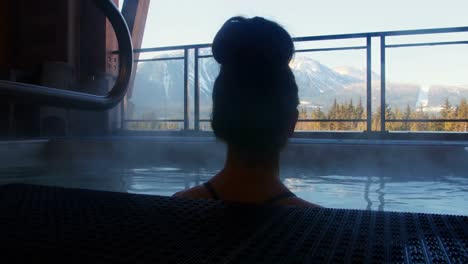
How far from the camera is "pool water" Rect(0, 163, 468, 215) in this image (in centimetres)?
296

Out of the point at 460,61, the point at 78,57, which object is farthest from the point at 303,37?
the point at 78,57

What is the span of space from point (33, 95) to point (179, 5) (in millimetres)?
9069

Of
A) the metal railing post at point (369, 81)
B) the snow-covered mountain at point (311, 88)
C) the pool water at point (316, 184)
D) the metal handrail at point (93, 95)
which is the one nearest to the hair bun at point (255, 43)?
the metal handrail at point (93, 95)

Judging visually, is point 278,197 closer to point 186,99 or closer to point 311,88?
point 311,88

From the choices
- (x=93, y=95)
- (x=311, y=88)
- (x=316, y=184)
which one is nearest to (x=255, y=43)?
(x=93, y=95)

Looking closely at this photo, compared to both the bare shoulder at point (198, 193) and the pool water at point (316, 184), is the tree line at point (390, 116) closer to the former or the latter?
the pool water at point (316, 184)

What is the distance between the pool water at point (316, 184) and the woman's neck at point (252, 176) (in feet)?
6.71

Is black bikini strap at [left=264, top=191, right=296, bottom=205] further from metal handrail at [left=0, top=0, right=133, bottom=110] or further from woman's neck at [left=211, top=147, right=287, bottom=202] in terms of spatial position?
metal handrail at [left=0, top=0, right=133, bottom=110]

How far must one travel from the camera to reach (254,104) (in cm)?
91

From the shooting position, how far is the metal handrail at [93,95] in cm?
87

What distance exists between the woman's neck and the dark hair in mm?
22

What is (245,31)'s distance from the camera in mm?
916

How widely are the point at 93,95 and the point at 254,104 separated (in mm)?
446

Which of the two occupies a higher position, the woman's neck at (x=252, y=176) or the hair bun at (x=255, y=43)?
the hair bun at (x=255, y=43)
